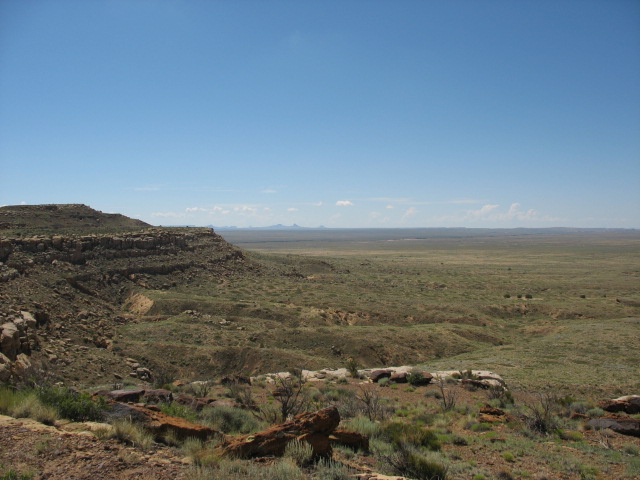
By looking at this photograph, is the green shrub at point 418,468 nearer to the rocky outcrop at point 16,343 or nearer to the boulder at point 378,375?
the rocky outcrop at point 16,343

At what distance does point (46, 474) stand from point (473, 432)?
420 inches

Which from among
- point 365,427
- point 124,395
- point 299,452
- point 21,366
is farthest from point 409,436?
point 21,366

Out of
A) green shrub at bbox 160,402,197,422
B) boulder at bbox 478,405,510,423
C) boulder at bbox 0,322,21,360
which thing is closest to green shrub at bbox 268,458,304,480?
green shrub at bbox 160,402,197,422

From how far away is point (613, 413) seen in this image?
1389cm

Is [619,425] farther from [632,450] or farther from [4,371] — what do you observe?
[4,371]

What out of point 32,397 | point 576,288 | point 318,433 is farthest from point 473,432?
point 576,288

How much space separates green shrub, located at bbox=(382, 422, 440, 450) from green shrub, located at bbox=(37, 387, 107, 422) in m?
6.77

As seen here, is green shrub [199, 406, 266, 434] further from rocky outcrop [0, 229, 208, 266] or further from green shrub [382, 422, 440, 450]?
rocky outcrop [0, 229, 208, 266]

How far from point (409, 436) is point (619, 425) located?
7422 millimetres

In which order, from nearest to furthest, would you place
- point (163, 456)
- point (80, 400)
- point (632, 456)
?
point (163, 456) < point (80, 400) < point (632, 456)

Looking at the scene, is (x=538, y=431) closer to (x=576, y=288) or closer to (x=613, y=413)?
(x=613, y=413)

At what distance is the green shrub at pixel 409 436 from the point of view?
9.32 m

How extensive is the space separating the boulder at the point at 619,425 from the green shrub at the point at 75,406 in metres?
14.1

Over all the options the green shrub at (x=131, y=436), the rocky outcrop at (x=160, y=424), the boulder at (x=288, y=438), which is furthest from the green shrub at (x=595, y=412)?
the green shrub at (x=131, y=436)
